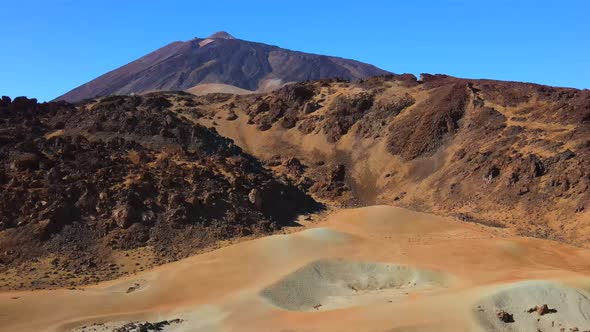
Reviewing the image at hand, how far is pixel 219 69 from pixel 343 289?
106711mm

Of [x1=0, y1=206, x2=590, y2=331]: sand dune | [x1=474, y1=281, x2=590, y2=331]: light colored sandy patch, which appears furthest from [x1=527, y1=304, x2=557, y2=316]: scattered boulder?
[x1=0, y1=206, x2=590, y2=331]: sand dune

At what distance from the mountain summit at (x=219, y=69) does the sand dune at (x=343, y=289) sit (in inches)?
2963

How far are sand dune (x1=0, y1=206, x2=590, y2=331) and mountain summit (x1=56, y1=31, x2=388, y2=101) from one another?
75.3m

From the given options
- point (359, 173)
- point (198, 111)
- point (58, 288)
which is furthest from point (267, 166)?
point (58, 288)

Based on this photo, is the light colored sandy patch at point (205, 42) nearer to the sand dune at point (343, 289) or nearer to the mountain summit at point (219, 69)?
the mountain summit at point (219, 69)

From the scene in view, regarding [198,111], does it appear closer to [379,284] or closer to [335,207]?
[335,207]

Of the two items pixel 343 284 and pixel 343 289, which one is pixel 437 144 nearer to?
pixel 343 284

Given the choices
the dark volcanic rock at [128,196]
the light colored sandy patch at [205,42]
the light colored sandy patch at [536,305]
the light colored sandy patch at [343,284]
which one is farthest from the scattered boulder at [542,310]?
the light colored sandy patch at [205,42]

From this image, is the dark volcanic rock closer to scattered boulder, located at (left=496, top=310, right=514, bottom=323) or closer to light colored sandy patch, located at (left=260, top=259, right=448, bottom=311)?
light colored sandy patch, located at (left=260, top=259, right=448, bottom=311)

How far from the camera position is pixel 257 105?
171 feet

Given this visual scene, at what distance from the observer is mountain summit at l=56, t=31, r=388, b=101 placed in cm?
10981

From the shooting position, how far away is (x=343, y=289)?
1866 cm

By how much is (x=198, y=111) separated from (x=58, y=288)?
33.2m

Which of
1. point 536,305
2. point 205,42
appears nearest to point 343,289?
point 536,305
